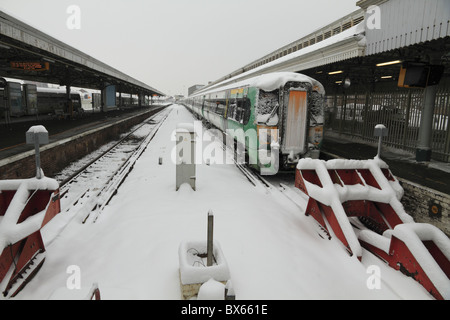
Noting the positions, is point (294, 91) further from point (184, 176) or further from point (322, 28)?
point (322, 28)

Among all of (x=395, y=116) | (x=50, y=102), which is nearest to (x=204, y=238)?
(x=395, y=116)

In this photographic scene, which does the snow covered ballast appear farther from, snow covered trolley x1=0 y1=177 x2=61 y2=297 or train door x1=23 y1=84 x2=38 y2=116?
train door x1=23 y1=84 x2=38 y2=116

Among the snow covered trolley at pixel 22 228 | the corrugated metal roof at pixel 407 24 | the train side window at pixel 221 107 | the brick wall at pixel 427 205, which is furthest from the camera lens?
the train side window at pixel 221 107

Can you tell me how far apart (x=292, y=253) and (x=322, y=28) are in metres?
15.9

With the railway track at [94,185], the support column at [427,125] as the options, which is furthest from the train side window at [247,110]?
the support column at [427,125]

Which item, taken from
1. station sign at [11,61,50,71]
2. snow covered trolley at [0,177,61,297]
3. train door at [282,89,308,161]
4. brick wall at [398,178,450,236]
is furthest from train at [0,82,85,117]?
brick wall at [398,178,450,236]

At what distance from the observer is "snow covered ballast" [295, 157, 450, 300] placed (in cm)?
420

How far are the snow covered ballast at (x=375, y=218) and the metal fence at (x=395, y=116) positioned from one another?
17.3 feet

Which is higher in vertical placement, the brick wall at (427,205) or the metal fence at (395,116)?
the metal fence at (395,116)

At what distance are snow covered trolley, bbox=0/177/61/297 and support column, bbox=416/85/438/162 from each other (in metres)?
9.84

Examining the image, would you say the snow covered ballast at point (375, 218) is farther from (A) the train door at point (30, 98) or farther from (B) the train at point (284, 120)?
(A) the train door at point (30, 98)

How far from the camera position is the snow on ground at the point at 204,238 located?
12.7ft

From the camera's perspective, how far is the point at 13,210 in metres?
4.12

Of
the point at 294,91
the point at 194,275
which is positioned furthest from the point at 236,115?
the point at 194,275
